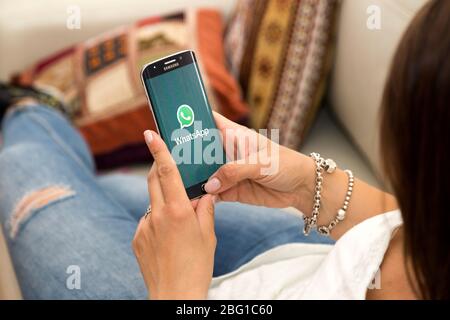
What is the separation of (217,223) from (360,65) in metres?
0.32

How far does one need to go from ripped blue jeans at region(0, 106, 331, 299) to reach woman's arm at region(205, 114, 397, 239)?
95mm

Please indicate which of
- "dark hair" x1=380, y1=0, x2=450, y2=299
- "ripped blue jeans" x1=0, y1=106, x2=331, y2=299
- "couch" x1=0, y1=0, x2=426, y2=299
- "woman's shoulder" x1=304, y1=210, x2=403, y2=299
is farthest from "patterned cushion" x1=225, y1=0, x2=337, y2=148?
"dark hair" x1=380, y1=0, x2=450, y2=299

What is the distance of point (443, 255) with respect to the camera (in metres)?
0.44

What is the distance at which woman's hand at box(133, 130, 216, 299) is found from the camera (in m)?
0.52

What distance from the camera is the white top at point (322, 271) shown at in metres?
0.54

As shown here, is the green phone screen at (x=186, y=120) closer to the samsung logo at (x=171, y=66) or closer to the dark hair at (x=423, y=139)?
the samsung logo at (x=171, y=66)

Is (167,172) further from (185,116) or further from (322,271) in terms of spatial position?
(322,271)

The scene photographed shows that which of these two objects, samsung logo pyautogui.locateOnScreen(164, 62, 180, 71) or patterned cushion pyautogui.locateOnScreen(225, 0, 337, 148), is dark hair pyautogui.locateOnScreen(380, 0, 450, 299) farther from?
patterned cushion pyautogui.locateOnScreen(225, 0, 337, 148)

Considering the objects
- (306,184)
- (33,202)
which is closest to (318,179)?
(306,184)

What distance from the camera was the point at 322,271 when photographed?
1.85 feet

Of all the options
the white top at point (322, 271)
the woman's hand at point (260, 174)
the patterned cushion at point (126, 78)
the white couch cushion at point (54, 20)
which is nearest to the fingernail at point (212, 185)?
the woman's hand at point (260, 174)

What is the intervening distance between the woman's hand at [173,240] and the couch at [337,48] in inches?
7.5
